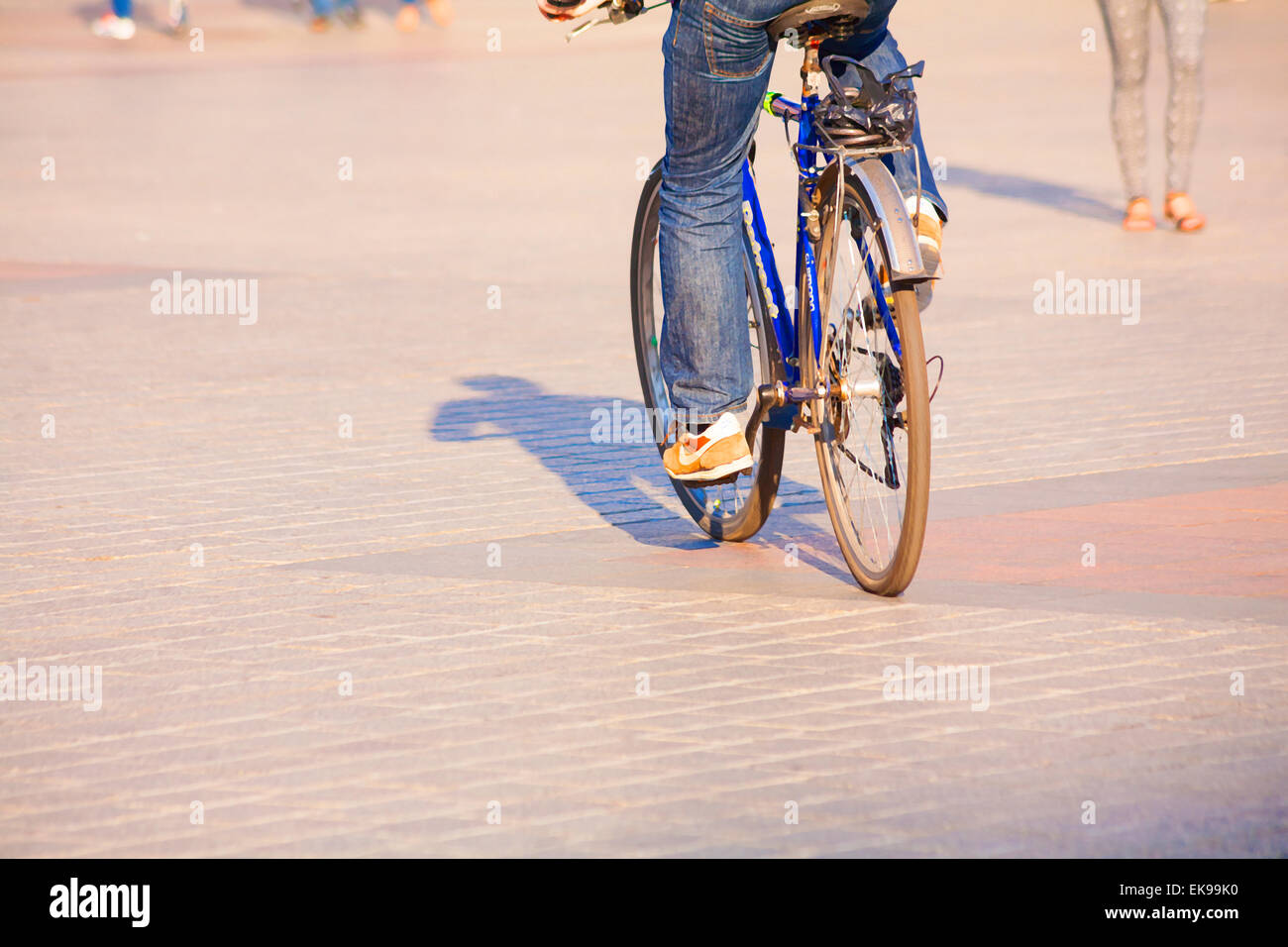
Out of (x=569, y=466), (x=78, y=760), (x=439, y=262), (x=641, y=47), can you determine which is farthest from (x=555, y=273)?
(x=641, y=47)

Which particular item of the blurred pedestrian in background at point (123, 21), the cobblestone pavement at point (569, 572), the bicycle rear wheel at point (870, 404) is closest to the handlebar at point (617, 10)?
the bicycle rear wheel at point (870, 404)

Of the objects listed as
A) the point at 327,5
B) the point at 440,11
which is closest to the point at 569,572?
the point at 440,11

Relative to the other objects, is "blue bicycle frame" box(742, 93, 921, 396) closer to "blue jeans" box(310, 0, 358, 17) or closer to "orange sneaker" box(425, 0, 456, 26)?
"orange sneaker" box(425, 0, 456, 26)

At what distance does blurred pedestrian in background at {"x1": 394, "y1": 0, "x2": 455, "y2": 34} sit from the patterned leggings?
19985 mm

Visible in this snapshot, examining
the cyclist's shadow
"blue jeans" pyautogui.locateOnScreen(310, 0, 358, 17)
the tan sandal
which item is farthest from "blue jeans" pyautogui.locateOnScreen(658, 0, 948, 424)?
"blue jeans" pyautogui.locateOnScreen(310, 0, 358, 17)

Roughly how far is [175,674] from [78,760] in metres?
0.52

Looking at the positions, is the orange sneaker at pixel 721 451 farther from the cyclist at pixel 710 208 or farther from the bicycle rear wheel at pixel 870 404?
the bicycle rear wheel at pixel 870 404

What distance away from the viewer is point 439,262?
1070cm

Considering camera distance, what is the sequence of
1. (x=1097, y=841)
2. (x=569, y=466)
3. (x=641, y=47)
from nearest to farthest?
(x=1097, y=841) → (x=569, y=466) → (x=641, y=47)

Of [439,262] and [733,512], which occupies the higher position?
[439,262]

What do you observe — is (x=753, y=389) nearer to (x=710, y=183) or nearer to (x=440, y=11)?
(x=710, y=183)

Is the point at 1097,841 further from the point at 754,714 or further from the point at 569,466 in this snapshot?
the point at 569,466

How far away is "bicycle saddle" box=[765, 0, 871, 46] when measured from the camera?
4352 millimetres

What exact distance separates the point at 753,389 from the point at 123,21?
25.8 metres
